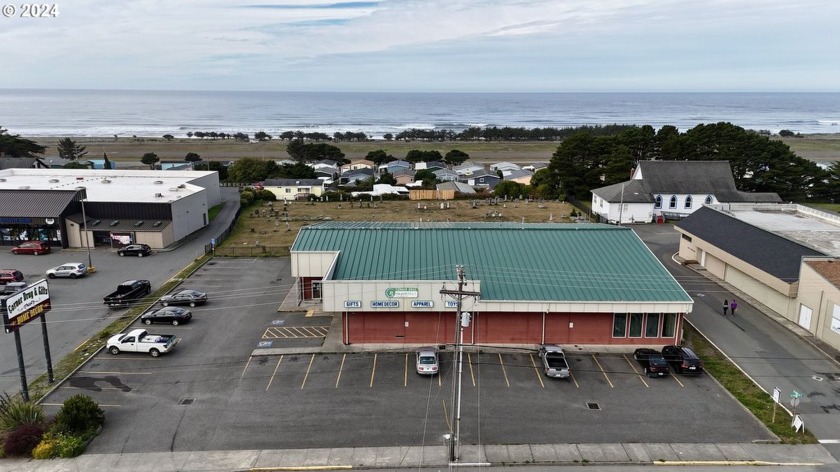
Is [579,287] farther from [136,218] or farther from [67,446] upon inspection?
[136,218]

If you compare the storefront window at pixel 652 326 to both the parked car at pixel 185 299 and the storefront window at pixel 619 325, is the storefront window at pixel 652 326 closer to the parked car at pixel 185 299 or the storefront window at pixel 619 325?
the storefront window at pixel 619 325

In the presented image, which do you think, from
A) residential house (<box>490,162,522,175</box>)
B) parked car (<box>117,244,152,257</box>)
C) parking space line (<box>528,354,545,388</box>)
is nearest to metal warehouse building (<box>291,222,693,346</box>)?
parking space line (<box>528,354,545,388</box>)

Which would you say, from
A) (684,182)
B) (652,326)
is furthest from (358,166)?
(652,326)

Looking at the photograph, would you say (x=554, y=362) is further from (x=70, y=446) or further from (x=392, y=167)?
(x=392, y=167)

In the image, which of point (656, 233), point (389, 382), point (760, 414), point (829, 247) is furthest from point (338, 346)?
point (656, 233)

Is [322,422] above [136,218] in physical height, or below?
below

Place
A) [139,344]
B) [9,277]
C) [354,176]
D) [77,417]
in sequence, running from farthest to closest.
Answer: [354,176], [9,277], [139,344], [77,417]

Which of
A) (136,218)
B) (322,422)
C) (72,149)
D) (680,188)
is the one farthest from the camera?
(72,149)
